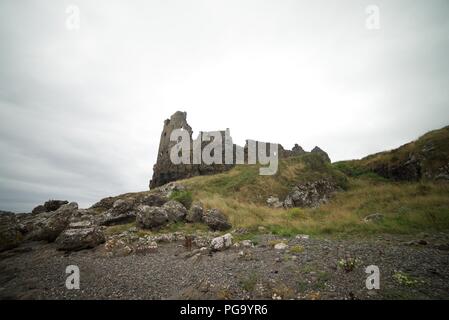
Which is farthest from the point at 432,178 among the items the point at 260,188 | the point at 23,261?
the point at 23,261

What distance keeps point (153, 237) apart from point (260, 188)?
14.7 m

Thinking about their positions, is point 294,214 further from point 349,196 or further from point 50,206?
point 50,206

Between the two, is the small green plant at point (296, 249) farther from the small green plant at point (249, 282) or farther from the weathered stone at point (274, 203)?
the weathered stone at point (274, 203)

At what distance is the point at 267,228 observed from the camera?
1366cm

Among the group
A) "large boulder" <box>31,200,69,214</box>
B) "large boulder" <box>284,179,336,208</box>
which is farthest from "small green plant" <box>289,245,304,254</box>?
"large boulder" <box>31,200,69,214</box>

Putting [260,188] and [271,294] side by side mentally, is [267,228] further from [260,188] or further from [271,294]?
[260,188]

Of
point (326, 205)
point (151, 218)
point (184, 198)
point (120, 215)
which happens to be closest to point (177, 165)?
point (184, 198)

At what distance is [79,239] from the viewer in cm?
1110

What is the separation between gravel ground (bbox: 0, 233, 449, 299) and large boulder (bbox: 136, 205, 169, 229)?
466cm

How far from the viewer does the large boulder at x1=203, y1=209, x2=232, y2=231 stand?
1491 centimetres

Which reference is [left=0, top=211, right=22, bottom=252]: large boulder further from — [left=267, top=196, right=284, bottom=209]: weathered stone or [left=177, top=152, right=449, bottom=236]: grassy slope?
[left=267, top=196, right=284, bottom=209]: weathered stone

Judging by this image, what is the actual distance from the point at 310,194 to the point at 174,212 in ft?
53.0

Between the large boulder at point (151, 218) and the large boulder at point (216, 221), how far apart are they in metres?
3.13
